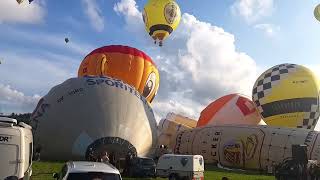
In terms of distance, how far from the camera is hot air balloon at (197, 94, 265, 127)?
38034 mm

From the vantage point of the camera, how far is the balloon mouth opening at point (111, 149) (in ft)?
80.7

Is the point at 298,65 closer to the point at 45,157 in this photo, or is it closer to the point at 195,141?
the point at 195,141

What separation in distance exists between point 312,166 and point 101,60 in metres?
18.8

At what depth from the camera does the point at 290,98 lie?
34750 mm

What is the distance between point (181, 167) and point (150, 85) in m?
16.0

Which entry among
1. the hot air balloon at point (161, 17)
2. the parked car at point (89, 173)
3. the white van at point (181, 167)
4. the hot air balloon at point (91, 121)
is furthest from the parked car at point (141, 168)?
the hot air balloon at point (161, 17)

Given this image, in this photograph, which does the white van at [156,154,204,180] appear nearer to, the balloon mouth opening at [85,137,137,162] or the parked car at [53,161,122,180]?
the balloon mouth opening at [85,137,137,162]

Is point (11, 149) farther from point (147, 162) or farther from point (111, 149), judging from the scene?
point (111, 149)

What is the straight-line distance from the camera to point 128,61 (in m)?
36.4

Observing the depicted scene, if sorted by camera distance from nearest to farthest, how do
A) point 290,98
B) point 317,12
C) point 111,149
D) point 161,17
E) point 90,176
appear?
point 90,176 < point 111,149 < point 290,98 < point 317,12 < point 161,17

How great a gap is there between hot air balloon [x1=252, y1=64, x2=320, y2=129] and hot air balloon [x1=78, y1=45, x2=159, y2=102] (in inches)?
354

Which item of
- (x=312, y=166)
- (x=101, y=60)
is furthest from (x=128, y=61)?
(x=312, y=166)

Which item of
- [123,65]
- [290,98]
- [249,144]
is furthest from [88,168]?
[290,98]

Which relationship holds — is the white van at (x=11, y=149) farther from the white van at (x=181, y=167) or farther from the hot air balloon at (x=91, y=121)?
the hot air balloon at (x=91, y=121)
